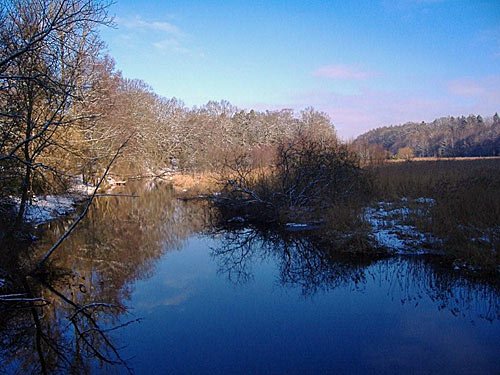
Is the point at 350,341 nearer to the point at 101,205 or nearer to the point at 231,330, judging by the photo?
the point at 231,330

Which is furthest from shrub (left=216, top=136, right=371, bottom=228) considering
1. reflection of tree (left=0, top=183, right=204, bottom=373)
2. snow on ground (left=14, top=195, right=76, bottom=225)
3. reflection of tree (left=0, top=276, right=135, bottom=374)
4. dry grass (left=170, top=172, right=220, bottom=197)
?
reflection of tree (left=0, top=276, right=135, bottom=374)

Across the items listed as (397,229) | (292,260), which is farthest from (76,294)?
(397,229)

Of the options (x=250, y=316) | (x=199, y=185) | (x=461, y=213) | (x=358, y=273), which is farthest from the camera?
(x=199, y=185)

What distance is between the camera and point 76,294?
7852 mm

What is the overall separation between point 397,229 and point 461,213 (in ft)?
5.40

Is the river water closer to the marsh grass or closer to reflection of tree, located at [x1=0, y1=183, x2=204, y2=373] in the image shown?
reflection of tree, located at [x1=0, y1=183, x2=204, y2=373]

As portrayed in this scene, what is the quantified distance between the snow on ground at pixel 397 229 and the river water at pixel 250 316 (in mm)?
585

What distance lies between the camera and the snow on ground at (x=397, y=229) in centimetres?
1005

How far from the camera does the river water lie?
545cm

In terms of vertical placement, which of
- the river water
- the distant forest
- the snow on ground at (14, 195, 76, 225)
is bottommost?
the river water

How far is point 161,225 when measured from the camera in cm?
1554

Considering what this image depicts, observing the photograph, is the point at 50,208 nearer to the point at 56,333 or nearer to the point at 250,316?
the point at 56,333

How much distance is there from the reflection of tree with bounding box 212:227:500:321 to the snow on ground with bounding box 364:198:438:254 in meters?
0.60

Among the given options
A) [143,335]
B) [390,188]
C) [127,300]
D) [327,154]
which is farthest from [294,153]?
[143,335]
